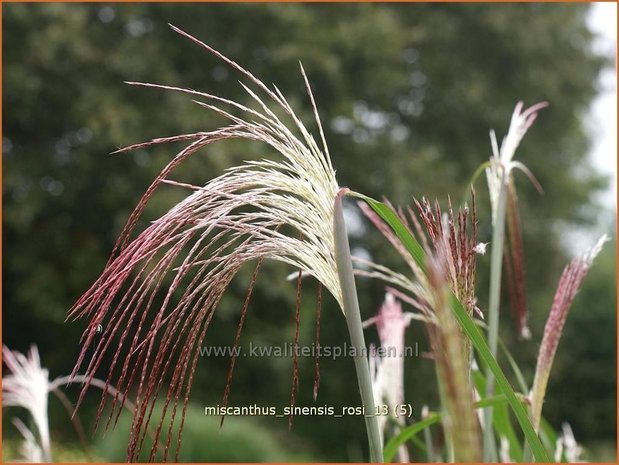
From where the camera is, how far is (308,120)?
7.92 meters

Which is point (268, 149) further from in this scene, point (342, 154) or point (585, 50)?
point (585, 50)

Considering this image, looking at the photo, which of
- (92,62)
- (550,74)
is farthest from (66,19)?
(550,74)

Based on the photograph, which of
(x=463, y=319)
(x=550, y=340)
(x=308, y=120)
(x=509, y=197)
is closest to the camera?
(x=463, y=319)

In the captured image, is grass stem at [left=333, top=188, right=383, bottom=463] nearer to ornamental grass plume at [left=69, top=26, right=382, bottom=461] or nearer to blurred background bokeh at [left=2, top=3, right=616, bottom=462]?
ornamental grass plume at [left=69, top=26, right=382, bottom=461]

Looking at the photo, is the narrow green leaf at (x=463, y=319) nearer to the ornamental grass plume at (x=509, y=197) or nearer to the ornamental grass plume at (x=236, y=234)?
the ornamental grass plume at (x=236, y=234)

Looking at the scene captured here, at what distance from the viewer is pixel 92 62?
775 centimetres

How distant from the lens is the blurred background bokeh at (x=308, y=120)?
7.71m

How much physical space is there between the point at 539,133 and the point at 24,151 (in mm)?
5886

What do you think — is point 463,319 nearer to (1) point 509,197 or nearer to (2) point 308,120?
(1) point 509,197

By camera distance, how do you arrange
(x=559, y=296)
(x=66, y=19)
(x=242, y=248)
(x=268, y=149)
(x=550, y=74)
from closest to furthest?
1. (x=242, y=248)
2. (x=559, y=296)
3. (x=66, y=19)
4. (x=268, y=149)
5. (x=550, y=74)

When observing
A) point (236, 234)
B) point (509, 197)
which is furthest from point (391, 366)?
point (236, 234)

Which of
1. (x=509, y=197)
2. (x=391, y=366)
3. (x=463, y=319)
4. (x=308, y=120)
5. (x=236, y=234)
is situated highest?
(x=308, y=120)

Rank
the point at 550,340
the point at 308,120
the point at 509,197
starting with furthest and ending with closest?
the point at 308,120 → the point at 509,197 → the point at 550,340

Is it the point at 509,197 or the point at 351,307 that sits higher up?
the point at 509,197
